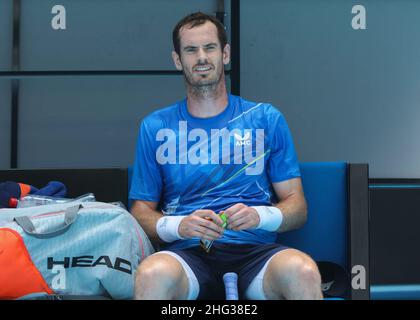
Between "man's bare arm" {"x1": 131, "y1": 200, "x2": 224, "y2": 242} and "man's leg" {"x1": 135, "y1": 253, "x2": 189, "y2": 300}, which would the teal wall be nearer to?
"man's bare arm" {"x1": 131, "y1": 200, "x2": 224, "y2": 242}

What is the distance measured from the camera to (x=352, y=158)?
302 cm

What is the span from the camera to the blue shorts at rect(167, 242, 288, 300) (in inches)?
59.6

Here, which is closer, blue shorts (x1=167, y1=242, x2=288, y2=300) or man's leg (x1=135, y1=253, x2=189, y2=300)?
man's leg (x1=135, y1=253, x2=189, y2=300)

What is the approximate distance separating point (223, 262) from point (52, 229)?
427mm

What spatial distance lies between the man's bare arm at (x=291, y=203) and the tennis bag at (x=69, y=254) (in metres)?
0.39

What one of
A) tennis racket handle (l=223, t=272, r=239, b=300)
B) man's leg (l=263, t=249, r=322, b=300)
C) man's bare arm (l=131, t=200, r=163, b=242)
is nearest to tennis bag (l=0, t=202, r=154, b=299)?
man's bare arm (l=131, t=200, r=163, b=242)

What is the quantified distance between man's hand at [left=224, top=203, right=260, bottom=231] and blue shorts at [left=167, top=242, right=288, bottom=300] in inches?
3.0

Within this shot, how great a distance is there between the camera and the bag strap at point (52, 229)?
1531mm

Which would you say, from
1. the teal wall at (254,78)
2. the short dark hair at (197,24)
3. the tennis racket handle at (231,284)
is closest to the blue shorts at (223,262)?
the tennis racket handle at (231,284)

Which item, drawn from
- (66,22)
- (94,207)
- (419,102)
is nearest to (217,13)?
(66,22)

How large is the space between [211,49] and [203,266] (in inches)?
24.9

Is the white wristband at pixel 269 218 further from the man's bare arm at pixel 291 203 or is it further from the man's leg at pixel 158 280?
the man's leg at pixel 158 280

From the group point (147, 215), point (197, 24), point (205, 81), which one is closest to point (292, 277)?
point (147, 215)

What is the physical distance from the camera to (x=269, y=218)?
161 centimetres
